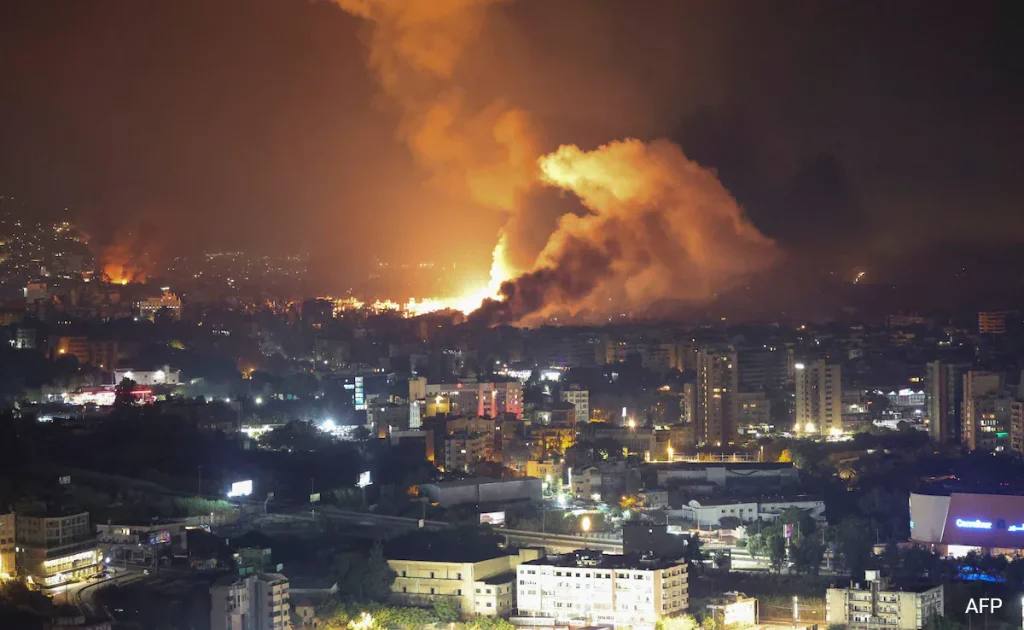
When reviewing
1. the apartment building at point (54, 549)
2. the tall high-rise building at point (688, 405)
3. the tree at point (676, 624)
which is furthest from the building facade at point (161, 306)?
the tree at point (676, 624)

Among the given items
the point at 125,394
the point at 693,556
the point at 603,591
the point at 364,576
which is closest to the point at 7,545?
the point at 364,576

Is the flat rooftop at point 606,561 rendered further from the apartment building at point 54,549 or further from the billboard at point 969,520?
the billboard at point 969,520

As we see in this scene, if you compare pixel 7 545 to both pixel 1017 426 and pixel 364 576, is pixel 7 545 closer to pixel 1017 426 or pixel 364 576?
pixel 364 576

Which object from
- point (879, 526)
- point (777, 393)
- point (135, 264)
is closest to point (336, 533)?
point (879, 526)

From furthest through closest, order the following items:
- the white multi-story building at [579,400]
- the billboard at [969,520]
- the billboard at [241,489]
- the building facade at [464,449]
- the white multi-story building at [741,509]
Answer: the white multi-story building at [579,400] → the building facade at [464,449] → the billboard at [241,489] → the white multi-story building at [741,509] → the billboard at [969,520]

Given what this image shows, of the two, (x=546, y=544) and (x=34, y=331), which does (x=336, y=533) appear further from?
(x=34, y=331)

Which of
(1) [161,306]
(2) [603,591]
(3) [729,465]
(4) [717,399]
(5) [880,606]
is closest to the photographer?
(5) [880,606]

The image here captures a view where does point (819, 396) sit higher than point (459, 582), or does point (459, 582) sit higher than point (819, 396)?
point (819, 396)

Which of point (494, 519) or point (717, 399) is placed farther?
point (717, 399)
